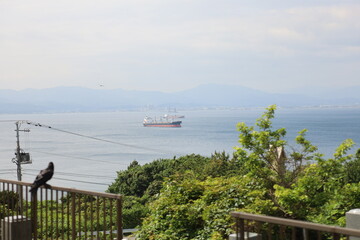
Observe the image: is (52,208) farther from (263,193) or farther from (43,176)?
(263,193)

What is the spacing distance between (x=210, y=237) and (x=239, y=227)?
4.58 m

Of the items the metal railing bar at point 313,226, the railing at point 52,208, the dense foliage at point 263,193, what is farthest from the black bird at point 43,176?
the dense foliage at point 263,193

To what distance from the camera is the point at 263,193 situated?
28.0 ft

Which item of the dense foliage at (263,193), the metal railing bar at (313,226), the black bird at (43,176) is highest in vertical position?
the black bird at (43,176)

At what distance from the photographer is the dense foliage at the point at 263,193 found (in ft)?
26.2

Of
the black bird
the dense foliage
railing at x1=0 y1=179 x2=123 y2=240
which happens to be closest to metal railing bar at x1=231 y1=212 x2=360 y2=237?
railing at x1=0 y1=179 x2=123 y2=240

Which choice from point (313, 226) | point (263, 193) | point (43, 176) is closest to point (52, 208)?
point (43, 176)

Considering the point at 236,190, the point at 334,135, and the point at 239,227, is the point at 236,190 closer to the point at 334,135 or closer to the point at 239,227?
the point at 239,227

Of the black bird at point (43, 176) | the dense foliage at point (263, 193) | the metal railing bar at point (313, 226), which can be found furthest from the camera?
the dense foliage at point (263, 193)

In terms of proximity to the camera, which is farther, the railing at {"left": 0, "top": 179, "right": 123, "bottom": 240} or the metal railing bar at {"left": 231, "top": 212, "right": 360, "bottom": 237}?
the railing at {"left": 0, "top": 179, "right": 123, "bottom": 240}

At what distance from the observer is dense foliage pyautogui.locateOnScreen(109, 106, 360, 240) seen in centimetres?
800

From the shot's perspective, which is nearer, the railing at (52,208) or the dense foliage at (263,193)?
the railing at (52,208)

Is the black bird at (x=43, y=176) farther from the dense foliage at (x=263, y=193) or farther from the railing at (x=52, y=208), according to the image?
the dense foliage at (x=263, y=193)

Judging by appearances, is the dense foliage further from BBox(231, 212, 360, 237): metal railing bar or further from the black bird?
BBox(231, 212, 360, 237): metal railing bar
